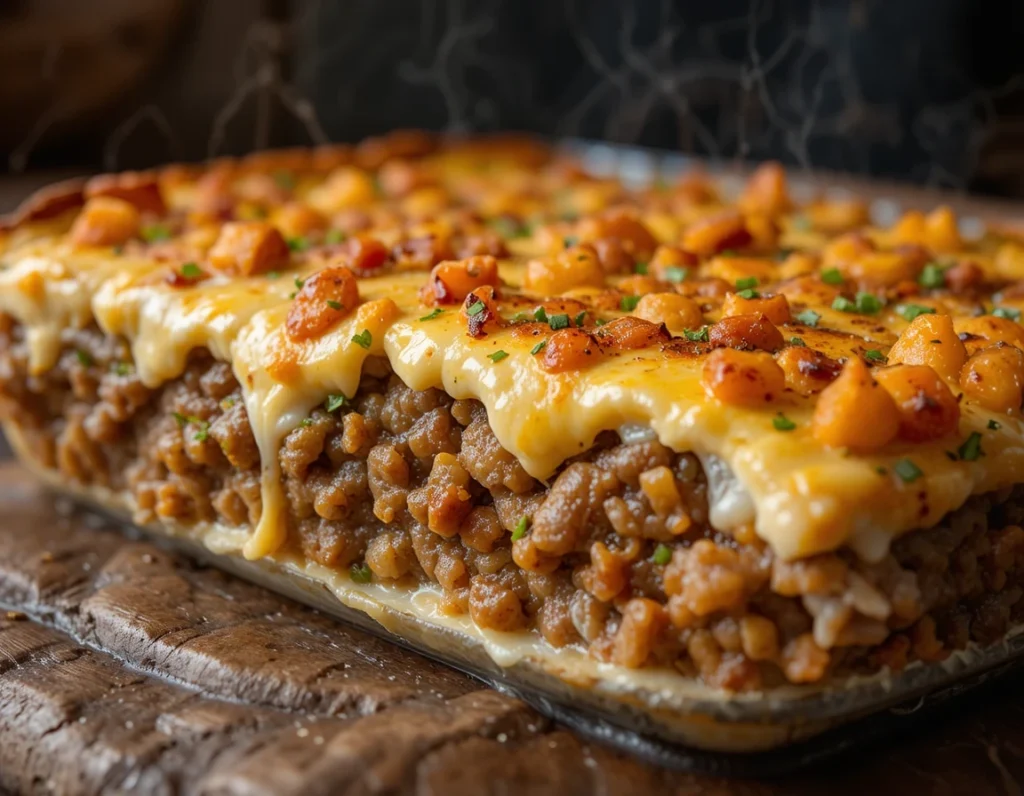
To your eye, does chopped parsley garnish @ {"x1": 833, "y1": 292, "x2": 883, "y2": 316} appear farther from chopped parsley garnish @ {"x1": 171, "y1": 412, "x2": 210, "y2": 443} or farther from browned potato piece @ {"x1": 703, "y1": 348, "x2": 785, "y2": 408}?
chopped parsley garnish @ {"x1": 171, "y1": 412, "x2": 210, "y2": 443}

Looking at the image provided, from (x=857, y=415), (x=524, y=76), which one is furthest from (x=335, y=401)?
(x=524, y=76)

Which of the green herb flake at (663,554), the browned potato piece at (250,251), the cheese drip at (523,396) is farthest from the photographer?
the browned potato piece at (250,251)

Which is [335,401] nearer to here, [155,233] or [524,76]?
[155,233]

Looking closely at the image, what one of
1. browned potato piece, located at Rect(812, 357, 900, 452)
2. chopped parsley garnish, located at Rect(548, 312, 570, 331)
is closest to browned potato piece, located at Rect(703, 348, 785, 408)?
browned potato piece, located at Rect(812, 357, 900, 452)

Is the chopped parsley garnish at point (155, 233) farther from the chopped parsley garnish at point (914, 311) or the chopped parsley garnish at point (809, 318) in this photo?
the chopped parsley garnish at point (914, 311)

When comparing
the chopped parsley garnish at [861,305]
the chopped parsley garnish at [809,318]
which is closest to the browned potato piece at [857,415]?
the chopped parsley garnish at [809,318]

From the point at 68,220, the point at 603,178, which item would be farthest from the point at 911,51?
the point at 68,220
